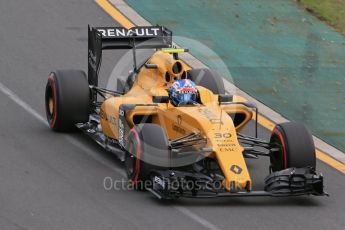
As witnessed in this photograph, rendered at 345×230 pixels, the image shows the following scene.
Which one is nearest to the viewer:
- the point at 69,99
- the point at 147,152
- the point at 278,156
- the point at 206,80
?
the point at 147,152

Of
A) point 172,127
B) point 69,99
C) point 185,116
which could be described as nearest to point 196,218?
point 185,116

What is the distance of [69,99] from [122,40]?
119 cm

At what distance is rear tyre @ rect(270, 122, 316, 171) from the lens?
563 inches

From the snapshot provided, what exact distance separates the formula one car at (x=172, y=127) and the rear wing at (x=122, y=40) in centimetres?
1

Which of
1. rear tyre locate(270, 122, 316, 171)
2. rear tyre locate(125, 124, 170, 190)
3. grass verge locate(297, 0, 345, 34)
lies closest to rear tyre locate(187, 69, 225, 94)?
rear tyre locate(270, 122, 316, 171)

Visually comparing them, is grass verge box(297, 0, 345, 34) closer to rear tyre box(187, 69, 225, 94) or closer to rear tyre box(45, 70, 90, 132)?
rear tyre box(187, 69, 225, 94)

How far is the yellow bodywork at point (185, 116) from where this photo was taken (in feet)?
44.9

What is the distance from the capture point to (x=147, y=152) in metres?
13.8

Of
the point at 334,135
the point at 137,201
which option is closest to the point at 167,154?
the point at 137,201

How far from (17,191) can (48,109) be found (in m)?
3.17

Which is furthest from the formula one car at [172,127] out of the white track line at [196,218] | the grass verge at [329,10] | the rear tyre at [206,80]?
the grass verge at [329,10]

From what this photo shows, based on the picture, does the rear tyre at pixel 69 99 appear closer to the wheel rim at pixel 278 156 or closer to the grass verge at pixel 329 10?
the wheel rim at pixel 278 156

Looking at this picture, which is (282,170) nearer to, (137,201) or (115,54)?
(137,201)

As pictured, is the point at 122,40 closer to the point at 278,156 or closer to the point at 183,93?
the point at 183,93
